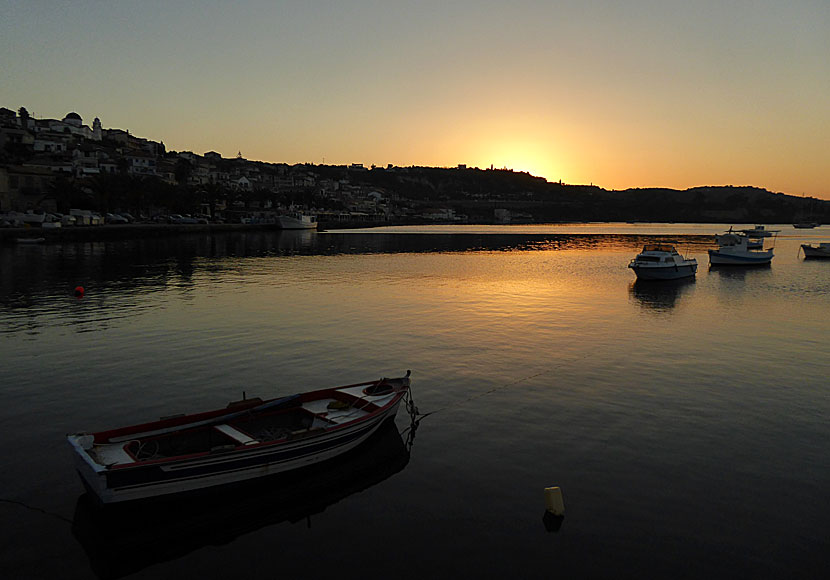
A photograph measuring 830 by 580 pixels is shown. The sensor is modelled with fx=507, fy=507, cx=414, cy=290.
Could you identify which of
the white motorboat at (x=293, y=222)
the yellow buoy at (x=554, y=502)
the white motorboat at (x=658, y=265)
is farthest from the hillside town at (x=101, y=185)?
the yellow buoy at (x=554, y=502)

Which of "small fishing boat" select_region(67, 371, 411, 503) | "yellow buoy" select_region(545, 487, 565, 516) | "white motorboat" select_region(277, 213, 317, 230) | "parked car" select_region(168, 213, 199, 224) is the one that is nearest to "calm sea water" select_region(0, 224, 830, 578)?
"yellow buoy" select_region(545, 487, 565, 516)

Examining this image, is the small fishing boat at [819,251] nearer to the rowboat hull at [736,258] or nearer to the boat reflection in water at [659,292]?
the rowboat hull at [736,258]

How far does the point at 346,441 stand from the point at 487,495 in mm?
3886

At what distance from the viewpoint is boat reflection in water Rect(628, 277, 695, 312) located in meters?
40.2

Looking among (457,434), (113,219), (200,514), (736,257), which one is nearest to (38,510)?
(200,514)

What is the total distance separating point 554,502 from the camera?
11484mm

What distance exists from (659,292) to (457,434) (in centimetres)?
3747

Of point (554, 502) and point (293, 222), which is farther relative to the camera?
point (293, 222)

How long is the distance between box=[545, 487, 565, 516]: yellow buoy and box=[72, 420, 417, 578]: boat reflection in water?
4209mm

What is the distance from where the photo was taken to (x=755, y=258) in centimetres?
6869

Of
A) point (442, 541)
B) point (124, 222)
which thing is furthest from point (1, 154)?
point (442, 541)

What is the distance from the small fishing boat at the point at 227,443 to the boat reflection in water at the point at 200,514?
→ 0.44 meters

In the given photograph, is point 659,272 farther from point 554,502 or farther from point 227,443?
point 227,443

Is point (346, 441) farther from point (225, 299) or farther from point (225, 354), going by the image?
point (225, 299)
